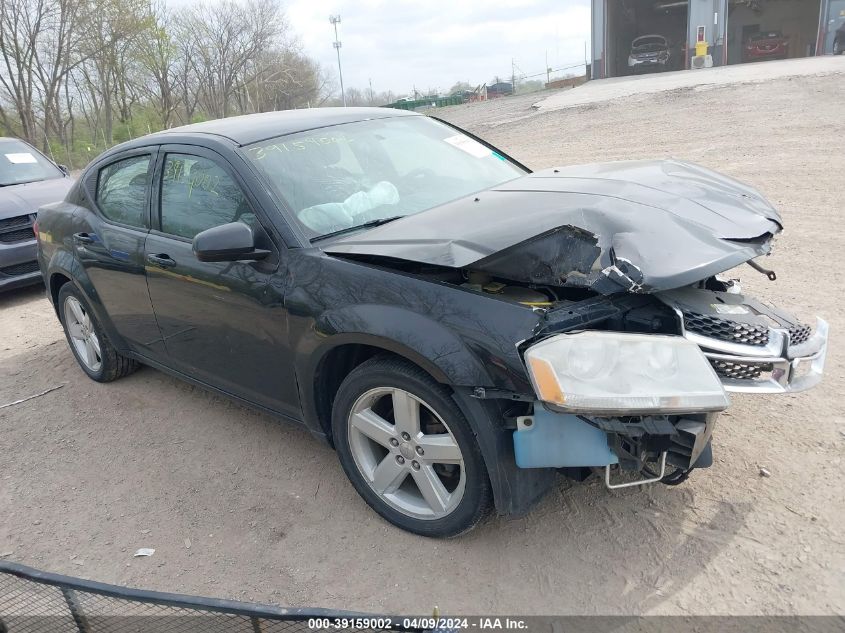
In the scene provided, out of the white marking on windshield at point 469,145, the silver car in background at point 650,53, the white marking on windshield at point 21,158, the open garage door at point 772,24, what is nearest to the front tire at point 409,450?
the white marking on windshield at point 469,145

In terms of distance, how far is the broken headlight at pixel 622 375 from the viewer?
6.87ft

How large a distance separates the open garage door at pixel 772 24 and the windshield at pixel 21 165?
32719 mm

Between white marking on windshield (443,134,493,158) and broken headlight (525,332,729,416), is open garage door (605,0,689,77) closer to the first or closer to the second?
white marking on windshield (443,134,493,158)

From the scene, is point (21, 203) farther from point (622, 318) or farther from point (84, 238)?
point (622, 318)

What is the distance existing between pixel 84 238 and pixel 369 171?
6.99ft

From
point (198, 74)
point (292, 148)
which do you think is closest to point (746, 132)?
point (292, 148)

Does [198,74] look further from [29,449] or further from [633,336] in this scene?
[633,336]

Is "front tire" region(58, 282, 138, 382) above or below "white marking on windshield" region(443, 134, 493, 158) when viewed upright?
below

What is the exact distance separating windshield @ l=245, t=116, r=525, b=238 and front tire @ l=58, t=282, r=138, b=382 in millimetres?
2137

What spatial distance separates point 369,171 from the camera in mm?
3406

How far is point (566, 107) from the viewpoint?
61.6ft

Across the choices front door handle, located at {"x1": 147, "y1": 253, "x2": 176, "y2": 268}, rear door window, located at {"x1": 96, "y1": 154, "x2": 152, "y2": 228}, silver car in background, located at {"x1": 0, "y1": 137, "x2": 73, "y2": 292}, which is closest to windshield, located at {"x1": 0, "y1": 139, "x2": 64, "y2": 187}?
silver car in background, located at {"x1": 0, "y1": 137, "x2": 73, "y2": 292}

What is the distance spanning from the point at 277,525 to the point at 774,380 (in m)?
2.17

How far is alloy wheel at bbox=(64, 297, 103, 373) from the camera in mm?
4680
